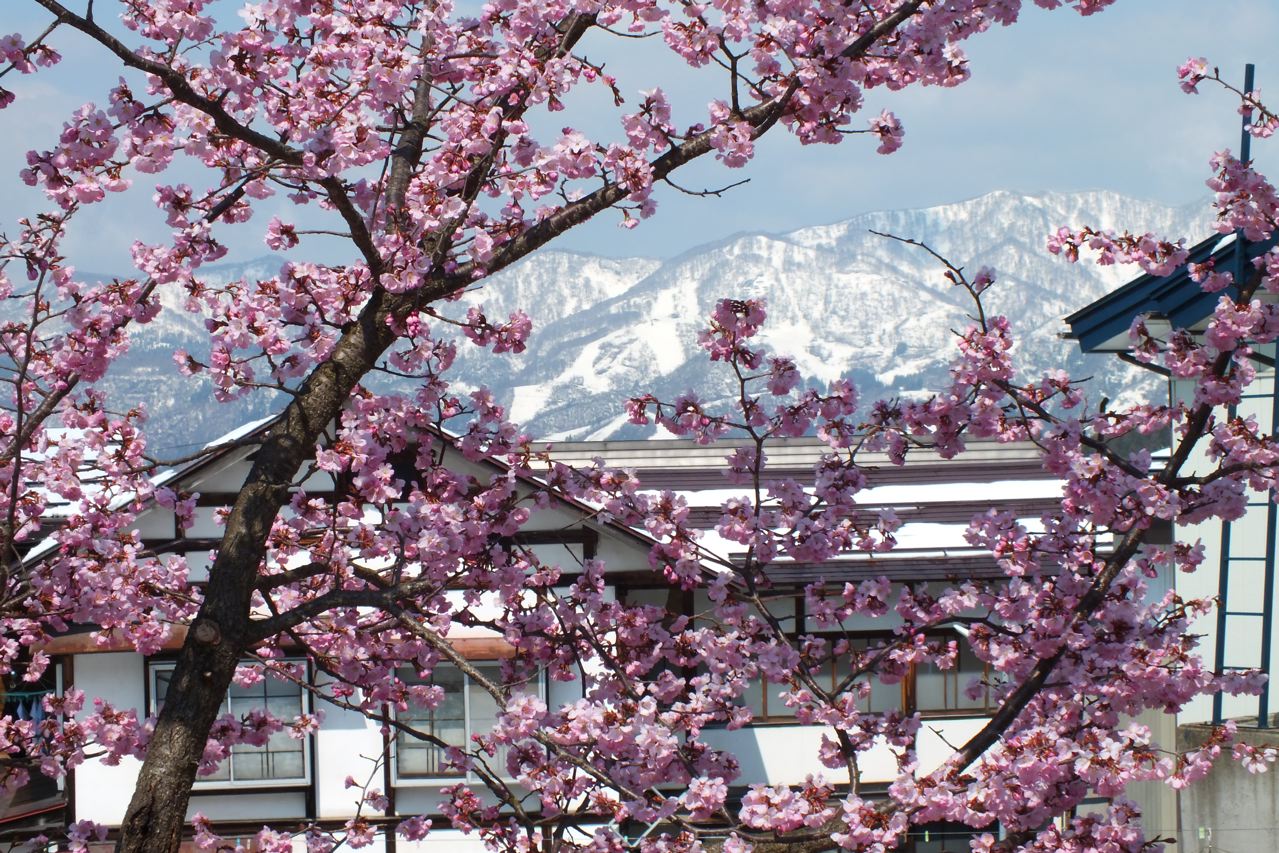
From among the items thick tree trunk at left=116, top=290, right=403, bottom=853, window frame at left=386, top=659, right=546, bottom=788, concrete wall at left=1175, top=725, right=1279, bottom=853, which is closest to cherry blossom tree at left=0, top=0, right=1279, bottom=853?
thick tree trunk at left=116, top=290, right=403, bottom=853

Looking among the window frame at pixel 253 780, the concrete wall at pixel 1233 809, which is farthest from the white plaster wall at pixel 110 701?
the concrete wall at pixel 1233 809

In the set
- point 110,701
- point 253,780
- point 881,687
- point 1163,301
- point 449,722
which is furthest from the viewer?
point 881,687

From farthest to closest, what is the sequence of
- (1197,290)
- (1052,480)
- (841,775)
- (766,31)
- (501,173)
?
(1052,480) < (841,775) < (1197,290) < (501,173) < (766,31)

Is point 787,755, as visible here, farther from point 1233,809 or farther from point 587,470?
point 587,470

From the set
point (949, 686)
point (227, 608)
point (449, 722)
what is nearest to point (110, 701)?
point (449, 722)

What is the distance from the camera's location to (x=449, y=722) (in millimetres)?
18984

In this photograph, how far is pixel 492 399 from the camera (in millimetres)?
8414

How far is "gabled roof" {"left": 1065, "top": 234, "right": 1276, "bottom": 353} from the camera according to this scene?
12.5 meters

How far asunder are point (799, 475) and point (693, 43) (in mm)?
19025

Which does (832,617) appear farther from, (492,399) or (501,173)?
(501,173)

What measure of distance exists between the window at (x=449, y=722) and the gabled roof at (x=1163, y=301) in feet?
26.6

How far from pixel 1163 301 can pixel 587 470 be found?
29.7 feet

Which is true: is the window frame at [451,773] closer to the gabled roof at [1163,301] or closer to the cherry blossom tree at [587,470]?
the gabled roof at [1163,301]

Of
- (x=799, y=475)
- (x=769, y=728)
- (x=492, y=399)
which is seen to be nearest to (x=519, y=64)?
(x=492, y=399)
